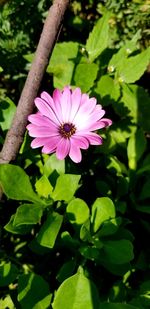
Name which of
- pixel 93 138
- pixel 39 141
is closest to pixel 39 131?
pixel 39 141

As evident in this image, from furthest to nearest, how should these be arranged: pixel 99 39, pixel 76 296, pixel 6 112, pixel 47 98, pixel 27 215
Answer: pixel 99 39, pixel 6 112, pixel 47 98, pixel 27 215, pixel 76 296

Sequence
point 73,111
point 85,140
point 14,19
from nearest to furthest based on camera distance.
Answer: point 85,140 → point 73,111 → point 14,19

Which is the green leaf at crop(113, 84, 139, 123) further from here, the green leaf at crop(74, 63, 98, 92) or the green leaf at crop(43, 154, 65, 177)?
the green leaf at crop(43, 154, 65, 177)

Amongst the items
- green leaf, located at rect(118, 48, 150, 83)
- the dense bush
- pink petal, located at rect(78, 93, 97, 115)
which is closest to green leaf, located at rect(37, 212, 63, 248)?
the dense bush

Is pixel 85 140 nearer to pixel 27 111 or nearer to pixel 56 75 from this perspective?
pixel 27 111

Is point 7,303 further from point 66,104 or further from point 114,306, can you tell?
point 66,104

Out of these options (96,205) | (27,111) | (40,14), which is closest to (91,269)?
(96,205)
